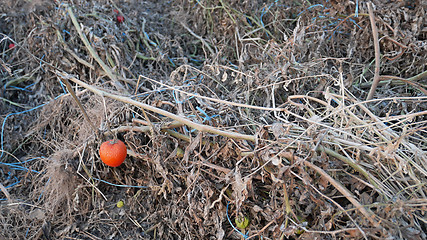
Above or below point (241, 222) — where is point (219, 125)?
above

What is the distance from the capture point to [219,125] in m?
1.89

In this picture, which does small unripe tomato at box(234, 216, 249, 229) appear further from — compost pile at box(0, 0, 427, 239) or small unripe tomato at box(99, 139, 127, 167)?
small unripe tomato at box(99, 139, 127, 167)

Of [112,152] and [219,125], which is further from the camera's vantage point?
[219,125]

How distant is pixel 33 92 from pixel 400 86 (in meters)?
2.79

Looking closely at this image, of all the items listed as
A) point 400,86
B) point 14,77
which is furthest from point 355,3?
point 14,77

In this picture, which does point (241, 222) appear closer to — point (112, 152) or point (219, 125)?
point (219, 125)

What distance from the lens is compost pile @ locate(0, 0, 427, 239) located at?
5.08ft

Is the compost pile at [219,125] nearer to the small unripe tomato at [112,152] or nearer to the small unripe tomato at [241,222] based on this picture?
the small unripe tomato at [241,222]

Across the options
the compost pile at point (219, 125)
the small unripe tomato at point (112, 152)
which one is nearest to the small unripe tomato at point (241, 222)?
the compost pile at point (219, 125)

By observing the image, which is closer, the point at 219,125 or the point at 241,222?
the point at 241,222

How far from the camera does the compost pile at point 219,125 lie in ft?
5.08

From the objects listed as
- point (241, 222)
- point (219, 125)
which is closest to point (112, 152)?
point (219, 125)

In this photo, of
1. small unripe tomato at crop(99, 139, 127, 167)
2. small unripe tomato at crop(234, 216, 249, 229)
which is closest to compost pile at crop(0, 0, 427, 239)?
small unripe tomato at crop(234, 216, 249, 229)

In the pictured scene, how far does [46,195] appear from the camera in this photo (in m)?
2.21
